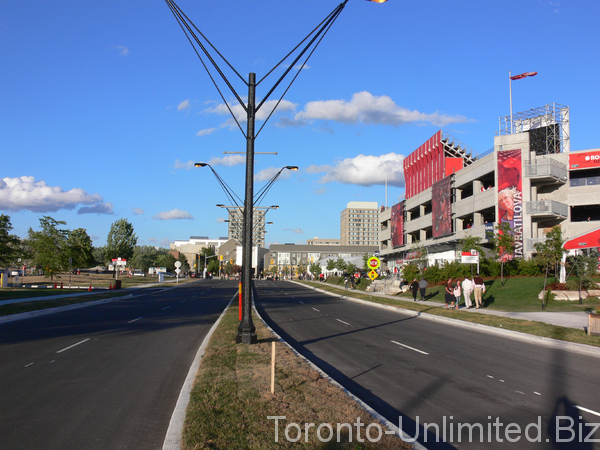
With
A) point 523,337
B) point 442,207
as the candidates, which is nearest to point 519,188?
point 442,207

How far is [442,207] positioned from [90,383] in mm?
52646

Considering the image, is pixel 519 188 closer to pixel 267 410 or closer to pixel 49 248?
pixel 267 410

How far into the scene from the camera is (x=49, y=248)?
179 feet

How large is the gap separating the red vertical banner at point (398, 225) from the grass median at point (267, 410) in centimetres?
6619

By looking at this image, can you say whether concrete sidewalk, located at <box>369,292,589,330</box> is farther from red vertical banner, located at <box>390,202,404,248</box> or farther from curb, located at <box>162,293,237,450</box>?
red vertical banner, located at <box>390,202,404,248</box>

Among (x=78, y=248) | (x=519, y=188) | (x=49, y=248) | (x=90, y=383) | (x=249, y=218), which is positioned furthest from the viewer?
(x=78, y=248)

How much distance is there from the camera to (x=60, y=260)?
5534cm

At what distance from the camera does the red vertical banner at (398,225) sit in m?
73.9

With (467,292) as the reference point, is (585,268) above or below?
above

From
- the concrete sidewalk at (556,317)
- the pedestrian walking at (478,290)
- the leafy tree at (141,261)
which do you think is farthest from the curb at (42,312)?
the leafy tree at (141,261)

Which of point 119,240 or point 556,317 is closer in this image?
point 556,317

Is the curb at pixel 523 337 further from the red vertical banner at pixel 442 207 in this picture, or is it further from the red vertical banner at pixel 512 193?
the red vertical banner at pixel 442 207

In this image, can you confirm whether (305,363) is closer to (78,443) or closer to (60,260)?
(78,443)

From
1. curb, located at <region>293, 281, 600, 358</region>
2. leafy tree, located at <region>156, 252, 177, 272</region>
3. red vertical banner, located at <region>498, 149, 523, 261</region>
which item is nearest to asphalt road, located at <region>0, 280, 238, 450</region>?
curb, located at <region>293, 281, 600, 358</region>
